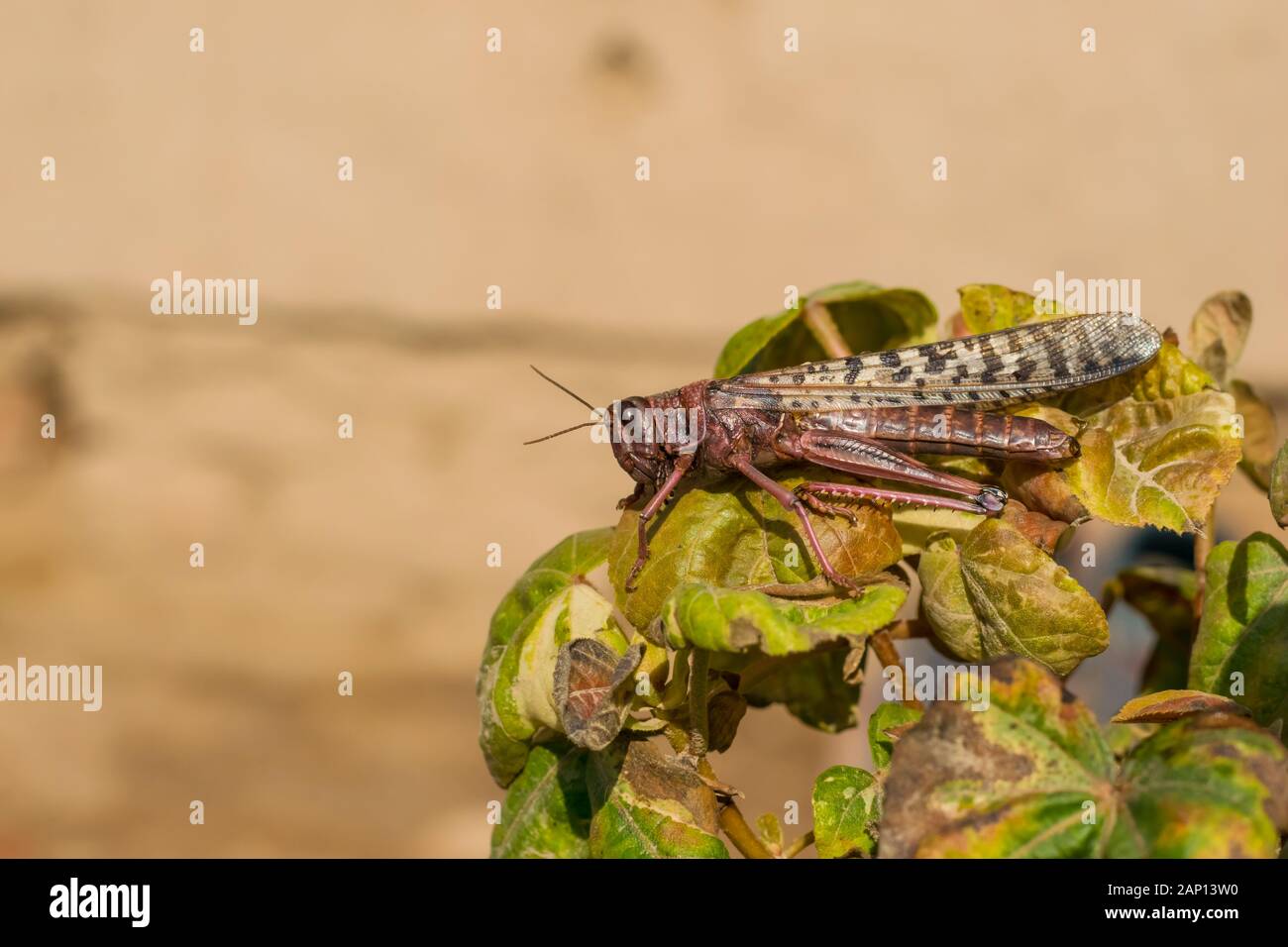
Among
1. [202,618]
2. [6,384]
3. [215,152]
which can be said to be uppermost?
[215,152]

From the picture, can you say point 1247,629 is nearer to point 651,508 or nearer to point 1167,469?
point 1167,469

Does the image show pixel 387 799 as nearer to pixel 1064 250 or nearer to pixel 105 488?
pixel 105 488

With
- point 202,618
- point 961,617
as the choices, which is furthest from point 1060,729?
point 202,618

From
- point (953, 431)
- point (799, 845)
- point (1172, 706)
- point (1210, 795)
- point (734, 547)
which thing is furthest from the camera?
point (953, 431)

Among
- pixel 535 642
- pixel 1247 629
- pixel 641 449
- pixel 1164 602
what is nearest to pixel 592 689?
pixel 535 642

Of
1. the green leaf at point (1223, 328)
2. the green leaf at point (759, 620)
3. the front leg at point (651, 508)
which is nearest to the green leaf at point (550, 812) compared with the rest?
the front leg at point (651, 508)

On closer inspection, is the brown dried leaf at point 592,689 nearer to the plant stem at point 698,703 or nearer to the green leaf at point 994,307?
the plant stem at point 698,703
